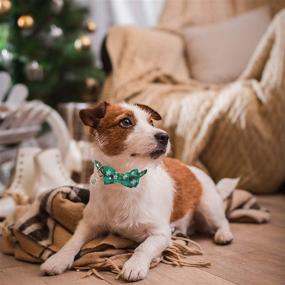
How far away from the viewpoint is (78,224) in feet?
4.78

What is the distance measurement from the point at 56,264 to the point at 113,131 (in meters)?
0.41

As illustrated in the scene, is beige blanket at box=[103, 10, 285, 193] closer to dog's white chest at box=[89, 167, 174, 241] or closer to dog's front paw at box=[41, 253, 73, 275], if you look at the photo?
dog's white chest at box=[89, 167, 174, 241]

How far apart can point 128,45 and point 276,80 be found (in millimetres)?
1181

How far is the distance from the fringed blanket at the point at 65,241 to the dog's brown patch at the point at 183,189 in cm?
10

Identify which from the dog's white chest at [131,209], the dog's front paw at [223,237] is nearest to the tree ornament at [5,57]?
the dog's white chest at [131,209]

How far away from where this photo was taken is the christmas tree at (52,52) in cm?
311

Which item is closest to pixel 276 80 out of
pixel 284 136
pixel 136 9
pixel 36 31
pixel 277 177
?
pixel 284 136

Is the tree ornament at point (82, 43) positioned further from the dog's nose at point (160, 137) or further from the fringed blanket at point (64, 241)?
the dog's nose at point (160, 137)

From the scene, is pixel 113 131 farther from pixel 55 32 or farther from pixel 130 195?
pixel 55 32

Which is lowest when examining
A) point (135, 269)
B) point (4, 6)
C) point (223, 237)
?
point (223, 237)

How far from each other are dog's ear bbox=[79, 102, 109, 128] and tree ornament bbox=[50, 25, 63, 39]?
1.97 metres

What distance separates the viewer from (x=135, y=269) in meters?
1.21

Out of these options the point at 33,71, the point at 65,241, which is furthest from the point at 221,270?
the point at 33,71

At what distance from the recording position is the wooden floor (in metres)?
1.23
